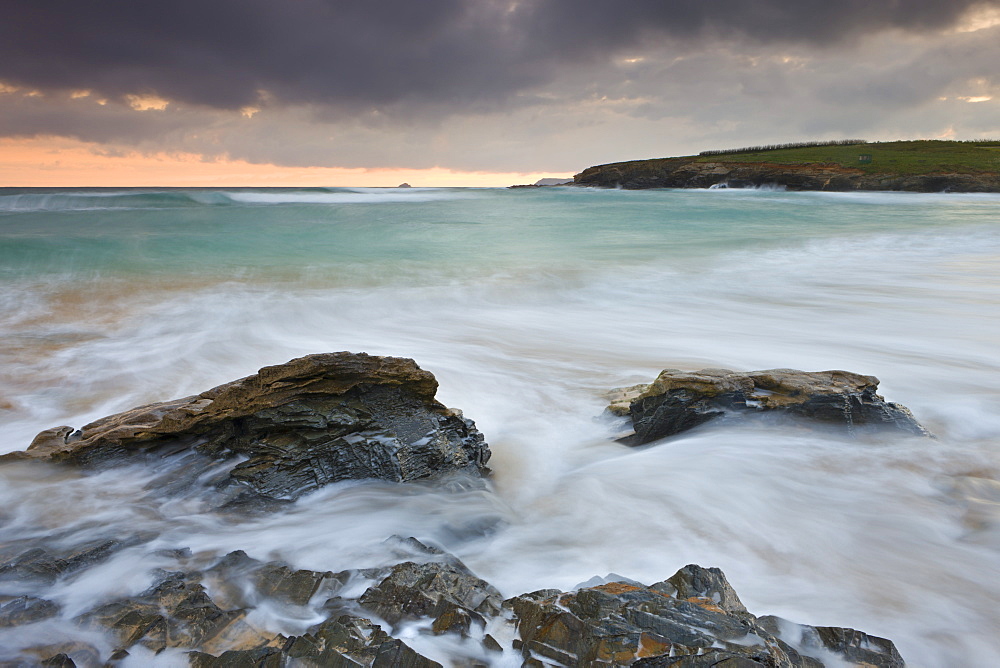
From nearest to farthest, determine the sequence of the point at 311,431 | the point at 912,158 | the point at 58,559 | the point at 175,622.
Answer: the point at 175,622, the point at 58,559, the point at 311,431, the point at 912,158

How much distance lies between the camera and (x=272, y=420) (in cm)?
336

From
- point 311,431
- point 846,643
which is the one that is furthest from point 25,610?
point 846,643

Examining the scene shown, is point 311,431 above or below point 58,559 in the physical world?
above

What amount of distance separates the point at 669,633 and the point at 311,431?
227cm

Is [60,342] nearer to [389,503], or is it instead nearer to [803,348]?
[389,503]

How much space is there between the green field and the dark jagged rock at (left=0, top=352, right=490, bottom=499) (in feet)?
184

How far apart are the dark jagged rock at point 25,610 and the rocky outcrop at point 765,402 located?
3.25 meters

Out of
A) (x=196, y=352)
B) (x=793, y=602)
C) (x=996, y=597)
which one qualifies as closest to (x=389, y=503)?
(x=793, y=602)

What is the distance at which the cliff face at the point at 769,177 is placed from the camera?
4501cm

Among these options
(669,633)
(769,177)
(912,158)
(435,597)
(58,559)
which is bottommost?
(58,559)

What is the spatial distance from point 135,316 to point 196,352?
2432mm

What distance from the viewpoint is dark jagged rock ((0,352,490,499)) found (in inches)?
131

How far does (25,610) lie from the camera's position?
7.18 ft

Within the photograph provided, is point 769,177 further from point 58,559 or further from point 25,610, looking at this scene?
point 25,610
